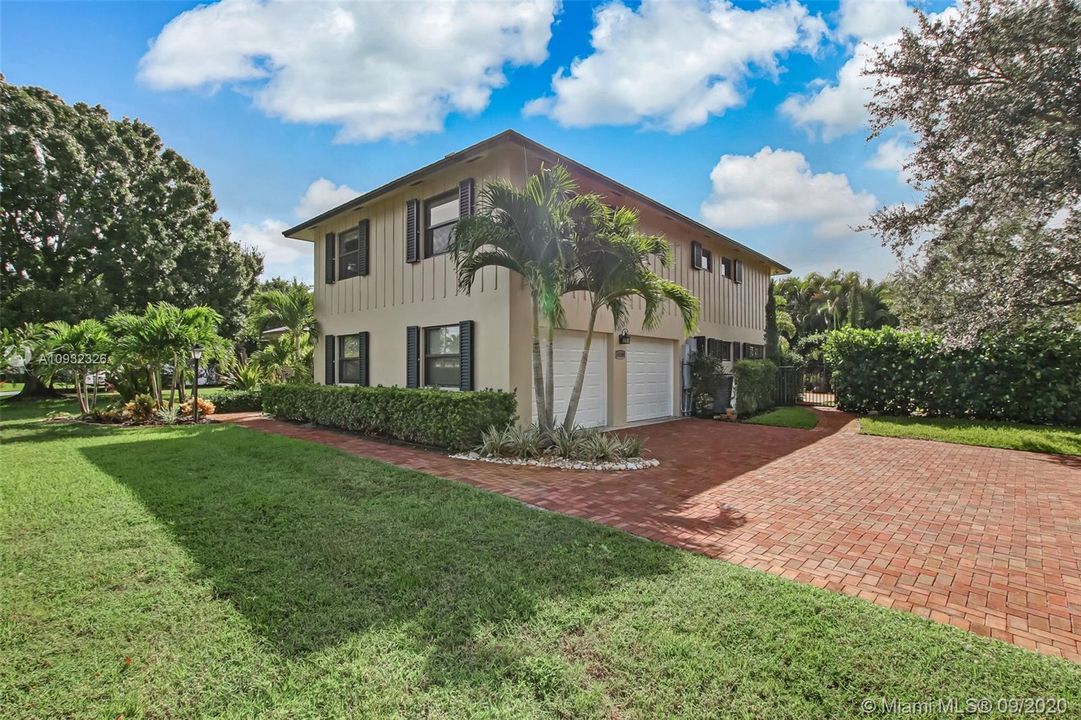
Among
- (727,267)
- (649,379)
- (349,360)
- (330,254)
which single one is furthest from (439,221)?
(727,267)

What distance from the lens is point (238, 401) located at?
49.0 ft

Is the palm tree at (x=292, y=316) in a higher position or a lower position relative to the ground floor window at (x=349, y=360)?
higher

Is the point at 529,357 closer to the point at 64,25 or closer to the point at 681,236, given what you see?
the point at 681,236

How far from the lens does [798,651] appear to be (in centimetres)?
250

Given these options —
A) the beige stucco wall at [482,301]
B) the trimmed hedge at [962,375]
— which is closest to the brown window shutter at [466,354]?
the beige stucco wall at [482,301]

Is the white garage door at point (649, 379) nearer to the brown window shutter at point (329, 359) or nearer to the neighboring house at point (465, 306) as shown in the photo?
the neighboring house at point (465, 306)

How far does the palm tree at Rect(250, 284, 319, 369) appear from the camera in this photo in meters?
12.8

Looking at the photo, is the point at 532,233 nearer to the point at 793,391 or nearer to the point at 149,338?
the point at 149,338

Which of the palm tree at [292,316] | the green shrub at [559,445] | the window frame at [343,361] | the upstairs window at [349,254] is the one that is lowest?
the green shrub at [559,445]

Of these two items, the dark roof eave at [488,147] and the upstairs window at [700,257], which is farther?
the upstairs window at [700,257]

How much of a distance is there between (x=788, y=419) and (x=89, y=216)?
82.4 ft

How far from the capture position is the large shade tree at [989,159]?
6852 mm

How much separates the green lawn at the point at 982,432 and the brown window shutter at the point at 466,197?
9.76 meters

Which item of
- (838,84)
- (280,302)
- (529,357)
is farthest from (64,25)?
(838,84)
